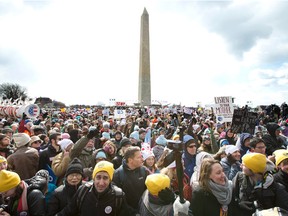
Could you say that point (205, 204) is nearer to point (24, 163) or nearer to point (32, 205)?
point (32, 205)

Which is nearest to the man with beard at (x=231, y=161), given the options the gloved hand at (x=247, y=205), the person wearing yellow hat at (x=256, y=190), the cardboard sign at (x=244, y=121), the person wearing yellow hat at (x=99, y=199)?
the person wearing yellow hat at (x=256, y=190)

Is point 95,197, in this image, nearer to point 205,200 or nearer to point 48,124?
point 205,200

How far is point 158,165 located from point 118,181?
862 millimetres

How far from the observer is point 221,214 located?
7.88 ft

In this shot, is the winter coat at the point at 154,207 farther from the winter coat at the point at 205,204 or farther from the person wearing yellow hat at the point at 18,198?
the person wearing yellow hat at the point at 18,198

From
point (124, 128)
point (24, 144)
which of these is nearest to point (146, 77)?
point (124, 128)

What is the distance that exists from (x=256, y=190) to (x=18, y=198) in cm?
231

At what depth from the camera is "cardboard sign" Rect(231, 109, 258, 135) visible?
19.5ft

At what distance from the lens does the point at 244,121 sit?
19.5ft

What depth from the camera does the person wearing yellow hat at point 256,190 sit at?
2.28 metres

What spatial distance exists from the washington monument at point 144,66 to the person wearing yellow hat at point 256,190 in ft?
99.6

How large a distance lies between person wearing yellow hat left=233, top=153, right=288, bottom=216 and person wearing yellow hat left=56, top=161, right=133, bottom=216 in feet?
3.88

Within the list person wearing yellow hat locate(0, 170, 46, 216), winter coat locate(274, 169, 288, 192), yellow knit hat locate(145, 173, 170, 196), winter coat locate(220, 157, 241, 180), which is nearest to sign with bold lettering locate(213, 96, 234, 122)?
winter coat locate(220, 157, 241, 180)

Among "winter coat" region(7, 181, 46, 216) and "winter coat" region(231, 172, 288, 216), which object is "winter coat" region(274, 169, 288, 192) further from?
"winter coat" region(7, 181, 46, 216)
